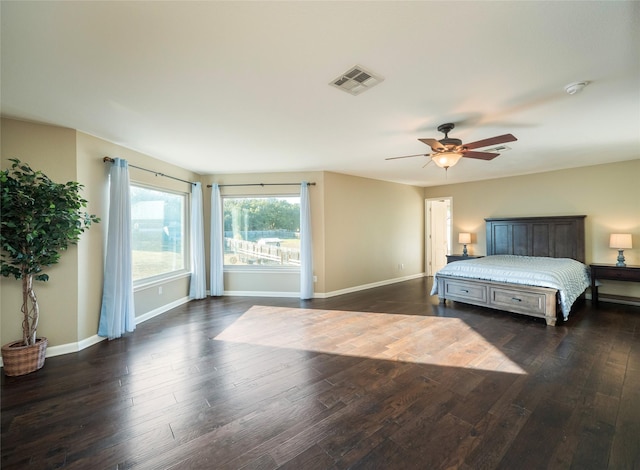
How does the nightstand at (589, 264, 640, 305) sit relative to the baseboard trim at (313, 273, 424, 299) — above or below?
above

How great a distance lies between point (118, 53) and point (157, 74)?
26cm

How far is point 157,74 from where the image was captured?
203 cm

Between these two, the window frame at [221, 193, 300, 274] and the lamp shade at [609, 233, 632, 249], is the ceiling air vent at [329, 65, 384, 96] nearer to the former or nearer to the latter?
the window frame at [221, 193, 300, 274]

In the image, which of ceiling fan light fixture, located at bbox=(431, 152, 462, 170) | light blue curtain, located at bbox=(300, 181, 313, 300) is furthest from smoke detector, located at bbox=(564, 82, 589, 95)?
light blue curtain, located at bbox=(300, 181, 313, 300)

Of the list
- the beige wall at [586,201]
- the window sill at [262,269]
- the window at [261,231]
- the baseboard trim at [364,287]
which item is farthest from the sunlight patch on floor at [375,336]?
the beige wall at [586,201]

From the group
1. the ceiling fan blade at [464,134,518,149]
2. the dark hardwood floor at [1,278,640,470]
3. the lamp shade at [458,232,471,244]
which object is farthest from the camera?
the lamp shade at [458,232,471,244]

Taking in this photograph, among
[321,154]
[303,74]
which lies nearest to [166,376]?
[303,74]

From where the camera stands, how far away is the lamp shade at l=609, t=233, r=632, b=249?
4504 millimetres

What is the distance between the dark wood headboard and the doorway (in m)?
1.48

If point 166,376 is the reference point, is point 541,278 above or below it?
above

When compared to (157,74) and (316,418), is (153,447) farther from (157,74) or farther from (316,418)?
(157,74)

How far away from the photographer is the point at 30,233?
2.60m

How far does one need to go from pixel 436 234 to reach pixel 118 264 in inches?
295

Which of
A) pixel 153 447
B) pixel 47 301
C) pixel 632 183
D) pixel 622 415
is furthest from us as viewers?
pixel 632 183
